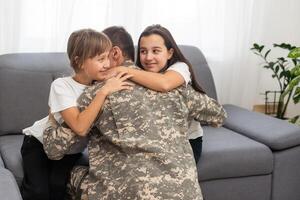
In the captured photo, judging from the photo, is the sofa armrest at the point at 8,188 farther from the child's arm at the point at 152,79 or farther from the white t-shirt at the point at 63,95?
the child's arm at the point at 152,79

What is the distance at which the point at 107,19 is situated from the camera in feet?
9.13

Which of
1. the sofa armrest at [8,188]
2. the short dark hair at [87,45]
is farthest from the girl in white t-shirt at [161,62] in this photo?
the sofa armrest at [8,188]

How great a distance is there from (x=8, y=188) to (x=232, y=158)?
45.6 inches

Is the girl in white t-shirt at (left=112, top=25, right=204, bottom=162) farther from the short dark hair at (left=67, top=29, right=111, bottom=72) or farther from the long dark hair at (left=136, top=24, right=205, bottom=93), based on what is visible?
the short dark hair at (left=67, top=29, right=111, bottom=72)

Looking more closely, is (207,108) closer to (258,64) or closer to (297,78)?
(297,78)

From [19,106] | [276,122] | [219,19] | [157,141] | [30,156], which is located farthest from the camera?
[219,19]

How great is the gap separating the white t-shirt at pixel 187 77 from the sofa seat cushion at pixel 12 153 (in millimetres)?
809

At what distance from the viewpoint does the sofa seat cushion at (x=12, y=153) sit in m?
1.96

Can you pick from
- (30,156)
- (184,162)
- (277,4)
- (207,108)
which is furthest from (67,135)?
(277,4)

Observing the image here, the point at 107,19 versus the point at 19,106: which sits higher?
the point at 107,19

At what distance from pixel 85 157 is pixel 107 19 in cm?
106

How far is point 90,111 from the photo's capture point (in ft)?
5.37

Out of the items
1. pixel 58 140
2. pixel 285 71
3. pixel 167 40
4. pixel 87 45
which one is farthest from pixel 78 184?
pixel 285 71

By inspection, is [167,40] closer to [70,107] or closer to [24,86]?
[70,107]
